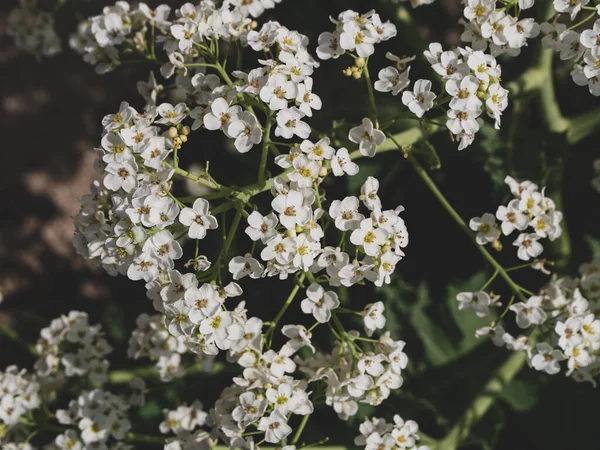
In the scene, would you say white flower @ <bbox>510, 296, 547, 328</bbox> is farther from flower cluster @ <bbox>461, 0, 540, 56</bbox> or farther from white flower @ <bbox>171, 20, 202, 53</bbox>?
white flower @ <bbox>171, 20, 202, 53</bbox>

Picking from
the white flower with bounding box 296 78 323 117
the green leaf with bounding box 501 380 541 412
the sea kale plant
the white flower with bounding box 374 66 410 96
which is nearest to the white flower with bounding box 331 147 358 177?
the sea kale plant

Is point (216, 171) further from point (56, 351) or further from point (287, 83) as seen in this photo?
point (287, 83)

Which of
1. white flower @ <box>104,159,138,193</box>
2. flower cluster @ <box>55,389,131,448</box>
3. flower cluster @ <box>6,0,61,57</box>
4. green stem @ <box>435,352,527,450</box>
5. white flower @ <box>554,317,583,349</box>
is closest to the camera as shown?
white flower @ <box>104,159,138,193</box>

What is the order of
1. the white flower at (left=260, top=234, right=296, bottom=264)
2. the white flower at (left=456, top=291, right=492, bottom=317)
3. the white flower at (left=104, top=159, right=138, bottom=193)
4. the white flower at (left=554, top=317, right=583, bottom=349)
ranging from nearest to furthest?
the white flower at (left=260, top=234, right=296, bottom=264) < the white flower at (left=104, top=159, right=138, bottom=193) < the white flower at (left=554, top=317, right=583, bottom=349) < the white flower at (left=456, top=291, right=492, bottom=317)

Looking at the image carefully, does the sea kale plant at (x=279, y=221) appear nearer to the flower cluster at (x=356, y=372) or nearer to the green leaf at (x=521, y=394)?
the flower cluster at (x=356, y=372)

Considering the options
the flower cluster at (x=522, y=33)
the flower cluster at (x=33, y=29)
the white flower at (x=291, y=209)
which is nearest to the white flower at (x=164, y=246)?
the white flower at (x=291, y=209)

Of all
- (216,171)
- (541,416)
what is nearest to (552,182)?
(541,416)
